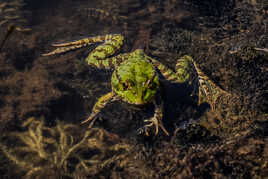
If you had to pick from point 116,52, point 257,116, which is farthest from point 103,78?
point 257,116

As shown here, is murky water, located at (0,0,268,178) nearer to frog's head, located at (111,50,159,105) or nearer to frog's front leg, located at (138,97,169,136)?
frog's front leg, located at (138,97,169,136)

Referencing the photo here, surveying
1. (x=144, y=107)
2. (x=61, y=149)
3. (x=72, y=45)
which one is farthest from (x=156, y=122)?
(x=72, y=45)

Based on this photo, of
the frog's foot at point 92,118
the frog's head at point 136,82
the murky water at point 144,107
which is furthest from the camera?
the frog's foot at point 92,118

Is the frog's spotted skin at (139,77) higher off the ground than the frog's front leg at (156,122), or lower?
higher

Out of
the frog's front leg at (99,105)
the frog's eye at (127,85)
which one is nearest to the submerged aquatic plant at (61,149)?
the frog's front leg at (99,105)

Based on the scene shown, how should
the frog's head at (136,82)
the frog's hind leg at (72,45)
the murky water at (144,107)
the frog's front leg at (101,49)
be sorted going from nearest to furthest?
1. the murky water at (144,107)
2. the frog's head at (136,82)
3. the frog's front leg at (101,49)
4. the frog's hind leg at (72,45)

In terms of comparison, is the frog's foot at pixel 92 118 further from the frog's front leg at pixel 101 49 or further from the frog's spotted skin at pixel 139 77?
the frog's front leg at pixel 101 49

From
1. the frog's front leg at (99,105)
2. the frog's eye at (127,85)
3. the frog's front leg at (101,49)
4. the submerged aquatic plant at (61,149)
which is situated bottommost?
the submerged aquatic plant at (61,149)

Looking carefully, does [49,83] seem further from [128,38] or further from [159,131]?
[159,131]
